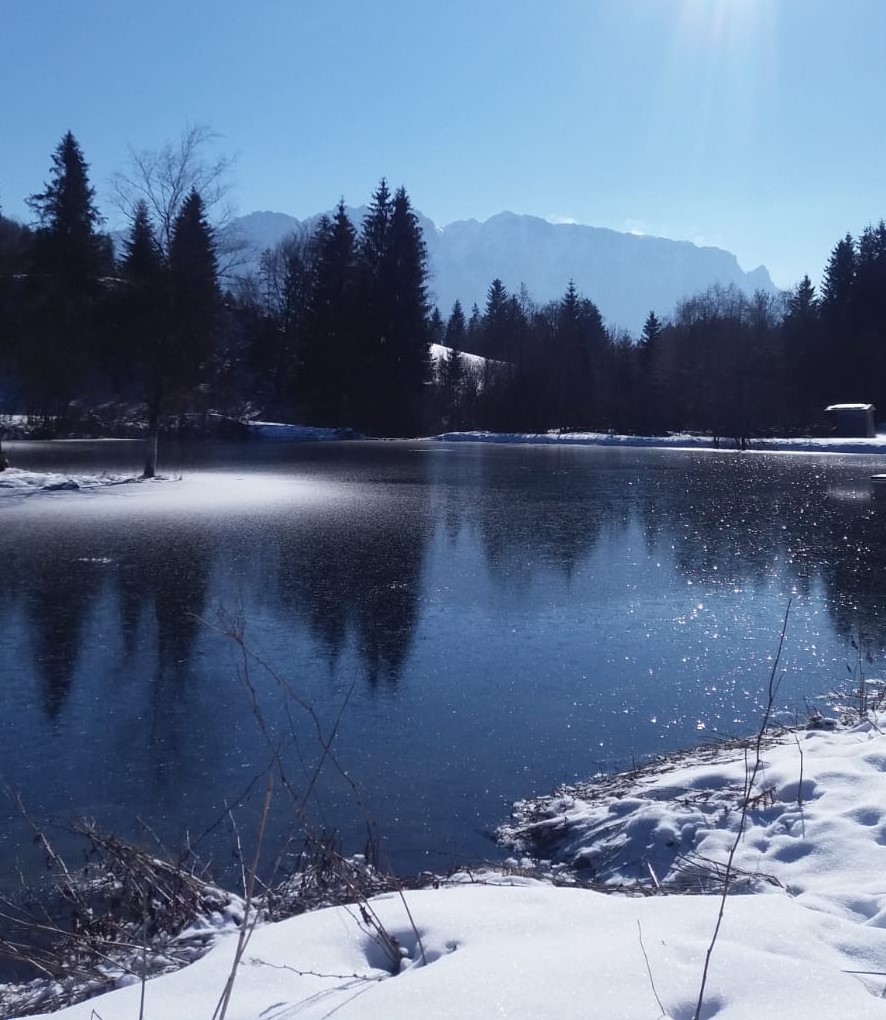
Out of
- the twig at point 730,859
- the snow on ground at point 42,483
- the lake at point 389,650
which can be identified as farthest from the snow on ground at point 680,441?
the twig at point 730,859

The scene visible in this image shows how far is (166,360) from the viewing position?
26.6 meters

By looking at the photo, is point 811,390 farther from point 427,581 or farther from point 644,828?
point 644,828

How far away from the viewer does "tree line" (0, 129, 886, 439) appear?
5403cm

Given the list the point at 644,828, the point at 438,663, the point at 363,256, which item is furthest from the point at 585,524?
the point at 363,256

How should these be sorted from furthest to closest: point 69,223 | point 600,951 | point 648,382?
point 648,382 < point 69,223 < point 600,951

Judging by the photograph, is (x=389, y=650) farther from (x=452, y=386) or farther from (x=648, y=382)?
(x=648, y=382)

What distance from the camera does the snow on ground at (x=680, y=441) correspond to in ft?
166

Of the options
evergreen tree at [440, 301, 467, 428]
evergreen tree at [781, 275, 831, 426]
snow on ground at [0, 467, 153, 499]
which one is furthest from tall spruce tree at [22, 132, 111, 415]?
evergreen tree at [781, 275, 831, 426]

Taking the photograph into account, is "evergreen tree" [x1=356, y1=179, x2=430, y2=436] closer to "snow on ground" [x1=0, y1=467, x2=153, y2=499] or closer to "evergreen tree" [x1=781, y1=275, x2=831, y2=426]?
"evergreen tree" [x1=781, y1=275, x2=831, y2=426]

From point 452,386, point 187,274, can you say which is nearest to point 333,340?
point 452,386

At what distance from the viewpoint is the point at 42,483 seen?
2170 centimetres

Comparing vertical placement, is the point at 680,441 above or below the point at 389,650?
above

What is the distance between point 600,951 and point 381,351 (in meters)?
59.0

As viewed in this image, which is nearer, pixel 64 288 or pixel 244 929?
pixel 244 929
